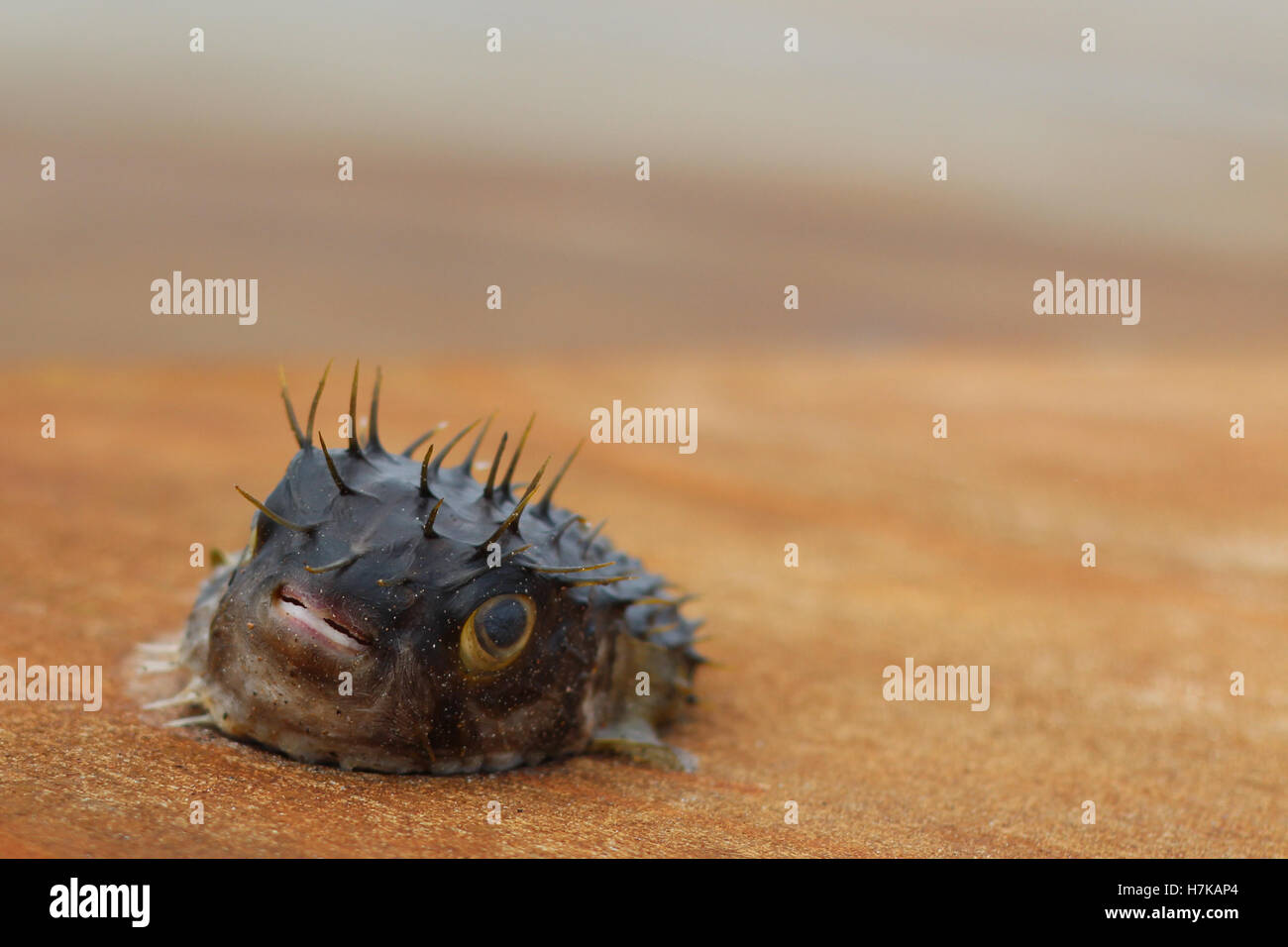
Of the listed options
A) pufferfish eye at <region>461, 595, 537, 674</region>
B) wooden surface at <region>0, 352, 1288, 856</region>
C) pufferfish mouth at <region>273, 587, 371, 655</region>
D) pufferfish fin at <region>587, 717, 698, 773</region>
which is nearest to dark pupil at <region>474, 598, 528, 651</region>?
pufferfish eye at <region>461, 595, 537, 674</region>

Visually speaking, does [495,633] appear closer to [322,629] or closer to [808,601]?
[322,629]

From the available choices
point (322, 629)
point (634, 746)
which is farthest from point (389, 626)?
point (634, 746)

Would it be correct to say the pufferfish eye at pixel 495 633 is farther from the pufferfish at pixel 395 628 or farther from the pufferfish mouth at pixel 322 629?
the pufferfish mouth at pixel 322 629

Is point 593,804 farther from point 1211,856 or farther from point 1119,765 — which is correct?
point 1119,765

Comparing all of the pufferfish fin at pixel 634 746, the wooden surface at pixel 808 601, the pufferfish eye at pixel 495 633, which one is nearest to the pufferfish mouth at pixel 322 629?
the pufferfish eye at pixel 495 633

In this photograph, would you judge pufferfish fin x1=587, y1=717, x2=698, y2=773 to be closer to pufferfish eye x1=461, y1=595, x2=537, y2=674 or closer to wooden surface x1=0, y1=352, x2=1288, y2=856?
wooden surface x1=0, y1=352, x2=1288, y2=856

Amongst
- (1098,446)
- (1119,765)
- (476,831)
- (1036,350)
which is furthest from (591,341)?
(476,831)

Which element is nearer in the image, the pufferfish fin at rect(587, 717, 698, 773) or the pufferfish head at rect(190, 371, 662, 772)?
the pufferfish head at rect(190, 371, 662, 772)
